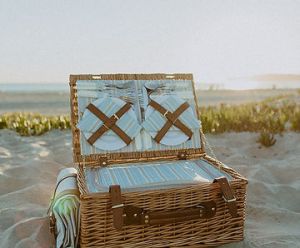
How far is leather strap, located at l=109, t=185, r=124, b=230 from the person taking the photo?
237 cm

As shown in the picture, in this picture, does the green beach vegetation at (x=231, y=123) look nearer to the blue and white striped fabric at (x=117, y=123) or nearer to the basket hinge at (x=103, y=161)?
the blue and white striped fabric at (x=117, y=123)

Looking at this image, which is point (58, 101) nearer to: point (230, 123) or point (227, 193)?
point (230, 123)

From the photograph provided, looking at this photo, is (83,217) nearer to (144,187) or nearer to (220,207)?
(144,187)

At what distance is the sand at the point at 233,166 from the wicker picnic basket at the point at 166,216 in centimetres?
19

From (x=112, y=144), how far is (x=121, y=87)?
476 millimetres

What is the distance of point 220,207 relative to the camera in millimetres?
2643

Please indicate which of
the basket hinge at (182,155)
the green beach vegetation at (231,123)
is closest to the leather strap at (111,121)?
the basket hinge at (182,155)

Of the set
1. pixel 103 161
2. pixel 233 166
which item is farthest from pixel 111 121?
pixel 233 166

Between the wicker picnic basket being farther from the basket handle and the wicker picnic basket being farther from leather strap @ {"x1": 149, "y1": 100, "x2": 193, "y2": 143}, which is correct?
leather strap @ {"x1": 149, "y1": 100, "x2": 193, "y2": 143}

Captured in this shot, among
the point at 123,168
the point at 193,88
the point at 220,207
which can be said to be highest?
the point at 193,88

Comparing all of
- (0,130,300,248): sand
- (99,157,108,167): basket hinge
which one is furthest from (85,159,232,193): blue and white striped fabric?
(0,130,300,248): sand

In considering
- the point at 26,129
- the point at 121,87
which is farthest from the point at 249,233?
the point at 26,129

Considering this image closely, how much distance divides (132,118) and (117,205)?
39.7 inches

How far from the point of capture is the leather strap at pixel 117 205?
2367mm
